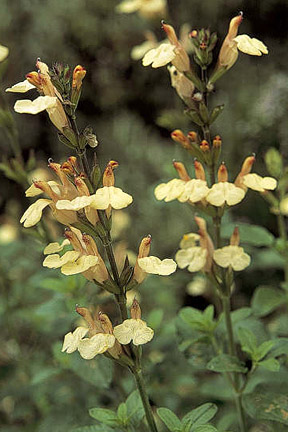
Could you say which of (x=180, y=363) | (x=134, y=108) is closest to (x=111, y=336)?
(x=180, y=363)

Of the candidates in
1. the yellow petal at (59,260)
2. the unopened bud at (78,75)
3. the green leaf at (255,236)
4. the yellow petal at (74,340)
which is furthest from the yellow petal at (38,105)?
the green leaf at (255,236)

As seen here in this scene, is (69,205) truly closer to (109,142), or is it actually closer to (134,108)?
(109,142)

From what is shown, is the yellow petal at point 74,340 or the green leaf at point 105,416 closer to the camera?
the yellow petal at point 74,340

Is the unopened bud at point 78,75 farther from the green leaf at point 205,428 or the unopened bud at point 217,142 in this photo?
the green leaf at point 205,428

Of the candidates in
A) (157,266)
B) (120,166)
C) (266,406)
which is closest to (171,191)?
(157,266)

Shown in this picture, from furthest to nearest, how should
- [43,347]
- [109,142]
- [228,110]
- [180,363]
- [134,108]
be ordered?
[134,108]
[109,142]
[228,110]
[43,347]
[180,363]
